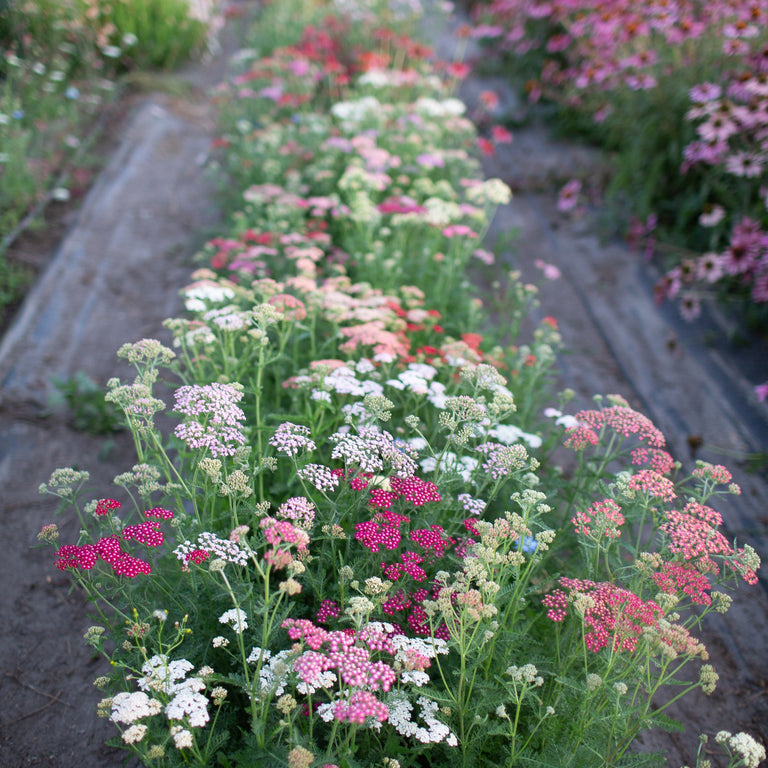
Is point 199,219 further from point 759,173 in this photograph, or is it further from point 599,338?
point 759,173

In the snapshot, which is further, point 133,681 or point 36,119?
point 36,119

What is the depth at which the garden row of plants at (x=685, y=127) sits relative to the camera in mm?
4707

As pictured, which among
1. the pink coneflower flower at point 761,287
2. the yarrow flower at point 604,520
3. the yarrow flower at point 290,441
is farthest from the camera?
the pink coneflower flower at point 761,287

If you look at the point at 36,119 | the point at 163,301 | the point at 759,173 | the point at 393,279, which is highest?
the point at 759,173

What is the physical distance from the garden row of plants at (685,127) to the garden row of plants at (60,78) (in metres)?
5.09

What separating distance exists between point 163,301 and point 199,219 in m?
1.47

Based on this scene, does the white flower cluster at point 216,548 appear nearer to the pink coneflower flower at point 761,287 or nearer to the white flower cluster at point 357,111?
the pink coneflower flower at point 761,287

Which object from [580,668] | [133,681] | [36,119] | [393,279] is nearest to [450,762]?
[580,668]

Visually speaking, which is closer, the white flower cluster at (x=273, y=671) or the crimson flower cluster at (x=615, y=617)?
the white flower cluster at (x=273, y=671)

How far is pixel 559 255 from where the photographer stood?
6.12 m

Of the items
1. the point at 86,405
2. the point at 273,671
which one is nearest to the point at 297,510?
the point at 273,671

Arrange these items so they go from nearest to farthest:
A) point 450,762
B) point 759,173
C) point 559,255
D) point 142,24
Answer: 1. point 450,762
2. point 759,173
3. point 559,255
4. point 142,24

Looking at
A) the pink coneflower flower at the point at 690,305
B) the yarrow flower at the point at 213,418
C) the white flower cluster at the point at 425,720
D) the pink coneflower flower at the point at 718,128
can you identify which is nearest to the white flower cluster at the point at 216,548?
the yarrow flower at the point at 213,418

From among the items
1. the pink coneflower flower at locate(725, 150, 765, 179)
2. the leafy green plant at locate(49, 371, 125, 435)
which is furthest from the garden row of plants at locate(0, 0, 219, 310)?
the pink coneflower flower at locate(725, 150, 765, 179)
